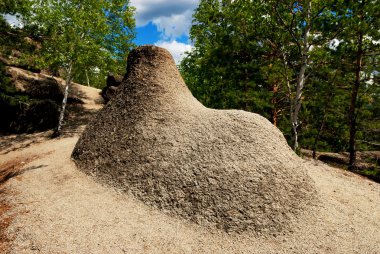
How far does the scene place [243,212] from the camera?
24.1ft

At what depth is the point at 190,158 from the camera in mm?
8633

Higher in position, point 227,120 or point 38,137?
point 227,120

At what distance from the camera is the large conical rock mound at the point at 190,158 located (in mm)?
7508

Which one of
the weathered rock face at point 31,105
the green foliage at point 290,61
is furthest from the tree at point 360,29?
the weathered rock face at point 31,105

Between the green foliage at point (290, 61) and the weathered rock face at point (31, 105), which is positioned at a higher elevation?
the green foliage at point (290, 61)

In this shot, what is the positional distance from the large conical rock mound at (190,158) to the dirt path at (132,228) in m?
0.42

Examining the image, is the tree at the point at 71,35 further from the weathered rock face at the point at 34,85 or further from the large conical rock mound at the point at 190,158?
the large conical rock mound at the point at 190,158

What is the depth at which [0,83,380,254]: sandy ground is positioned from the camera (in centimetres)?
643

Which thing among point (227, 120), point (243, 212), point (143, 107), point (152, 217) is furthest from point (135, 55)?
point (243, 212)

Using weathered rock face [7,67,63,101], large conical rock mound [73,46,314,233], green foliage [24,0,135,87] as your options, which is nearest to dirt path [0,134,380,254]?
large conical rock mound [73,46,314,233]

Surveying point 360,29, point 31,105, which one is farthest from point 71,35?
point 360,29

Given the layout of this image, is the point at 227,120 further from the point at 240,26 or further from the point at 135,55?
the point at 240,26

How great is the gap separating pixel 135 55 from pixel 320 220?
10.3 meters

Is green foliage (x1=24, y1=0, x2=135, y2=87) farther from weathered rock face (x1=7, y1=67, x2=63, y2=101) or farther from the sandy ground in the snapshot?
the sandy ground
